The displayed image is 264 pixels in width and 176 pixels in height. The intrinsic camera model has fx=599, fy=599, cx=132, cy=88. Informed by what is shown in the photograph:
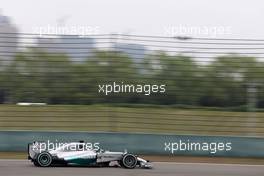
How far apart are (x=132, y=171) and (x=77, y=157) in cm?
128

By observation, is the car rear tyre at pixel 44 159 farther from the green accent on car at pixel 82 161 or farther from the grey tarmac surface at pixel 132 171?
the green accent on car at pixel 82 161

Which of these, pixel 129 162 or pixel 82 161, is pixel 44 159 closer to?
pixel 82 161

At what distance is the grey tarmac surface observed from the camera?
11945 millimetres

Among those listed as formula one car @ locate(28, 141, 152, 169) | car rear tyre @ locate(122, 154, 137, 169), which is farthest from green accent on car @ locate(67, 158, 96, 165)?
car rear tyre @ locate(122, 154, 137, 169)

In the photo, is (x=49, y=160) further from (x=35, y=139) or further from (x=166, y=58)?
(x=166, y=58)

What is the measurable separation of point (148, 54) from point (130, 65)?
690 millimetres

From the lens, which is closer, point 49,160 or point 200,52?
point 49,160

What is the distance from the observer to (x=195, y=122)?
64.6ft

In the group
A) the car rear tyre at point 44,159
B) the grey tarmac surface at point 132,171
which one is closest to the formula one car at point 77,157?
the car rear tyre at point 44,159

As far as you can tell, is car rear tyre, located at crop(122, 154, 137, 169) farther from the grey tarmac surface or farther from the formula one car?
the grey tarmac surface

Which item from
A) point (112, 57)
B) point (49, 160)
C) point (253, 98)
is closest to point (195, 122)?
point (253, 98)

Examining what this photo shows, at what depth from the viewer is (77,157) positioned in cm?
1301

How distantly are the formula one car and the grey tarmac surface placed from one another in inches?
6.6

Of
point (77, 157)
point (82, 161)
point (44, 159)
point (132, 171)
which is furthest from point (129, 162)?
point (44, 159)
